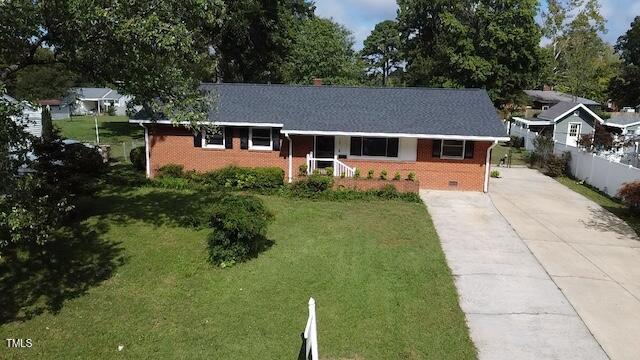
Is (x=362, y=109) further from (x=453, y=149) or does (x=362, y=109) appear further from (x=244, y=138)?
(x=244, y=138)

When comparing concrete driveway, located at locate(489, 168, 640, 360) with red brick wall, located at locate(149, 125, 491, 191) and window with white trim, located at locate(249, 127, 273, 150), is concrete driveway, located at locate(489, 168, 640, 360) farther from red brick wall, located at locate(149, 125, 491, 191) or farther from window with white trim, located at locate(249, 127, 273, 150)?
window with white trim, located at locate(249, 127, 273, 150)

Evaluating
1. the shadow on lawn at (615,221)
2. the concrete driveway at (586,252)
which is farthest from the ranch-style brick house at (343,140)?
the shadow on lawn at (615,221)

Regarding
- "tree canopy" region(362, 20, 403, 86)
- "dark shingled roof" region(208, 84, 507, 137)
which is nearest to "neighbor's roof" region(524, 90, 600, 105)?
"tree canopy" region(362, 20, 403, 86)

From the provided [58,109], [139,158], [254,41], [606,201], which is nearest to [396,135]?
[606,201]

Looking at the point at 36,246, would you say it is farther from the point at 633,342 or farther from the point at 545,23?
the point at 545,23

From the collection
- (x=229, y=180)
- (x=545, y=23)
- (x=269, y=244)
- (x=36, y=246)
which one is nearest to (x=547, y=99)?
(x=545, y=23)
